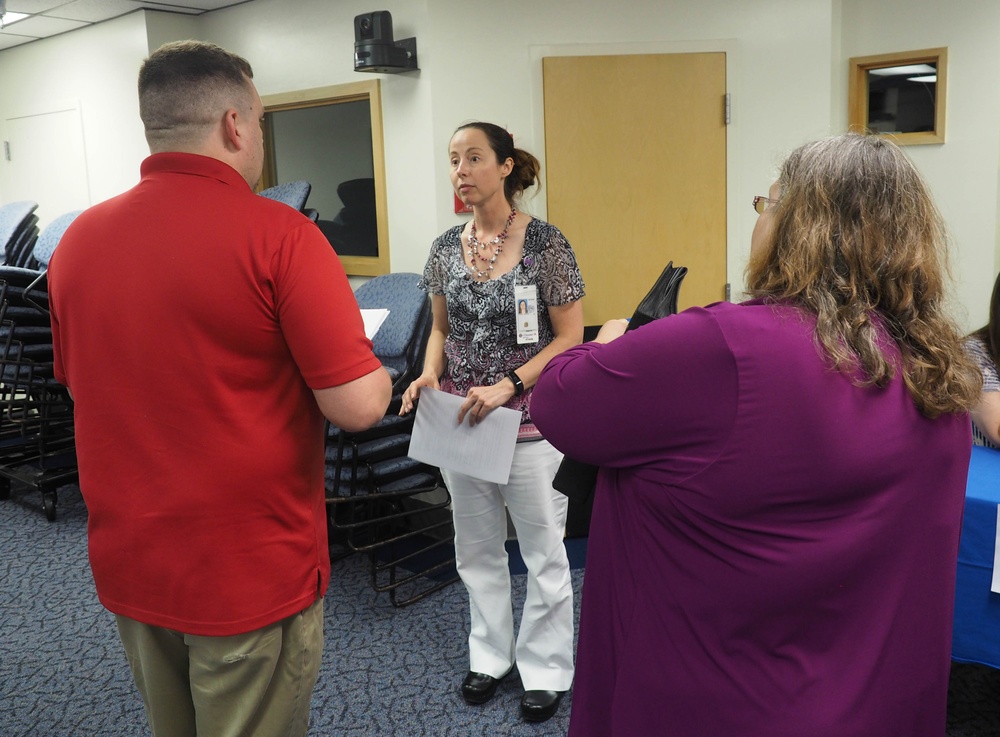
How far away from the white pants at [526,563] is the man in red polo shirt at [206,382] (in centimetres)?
99

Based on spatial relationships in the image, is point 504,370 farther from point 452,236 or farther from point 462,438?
point 452,236

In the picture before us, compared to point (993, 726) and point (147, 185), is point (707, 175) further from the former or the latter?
point (147, 185)

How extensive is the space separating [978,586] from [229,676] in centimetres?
161

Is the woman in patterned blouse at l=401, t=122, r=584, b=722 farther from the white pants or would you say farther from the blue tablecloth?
the blue tablecloth

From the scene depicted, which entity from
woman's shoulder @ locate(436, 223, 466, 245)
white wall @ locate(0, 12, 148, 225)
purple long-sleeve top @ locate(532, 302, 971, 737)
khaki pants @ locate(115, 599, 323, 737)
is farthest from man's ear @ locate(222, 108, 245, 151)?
white wall @ locate(0, 12, 148, 225)

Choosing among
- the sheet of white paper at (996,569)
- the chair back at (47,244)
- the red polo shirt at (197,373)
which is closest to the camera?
the red polo shirt at (197,373)

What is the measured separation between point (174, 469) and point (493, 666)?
147 cm

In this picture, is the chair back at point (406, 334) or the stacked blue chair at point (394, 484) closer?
the stacked blue chair at point (394, 484)

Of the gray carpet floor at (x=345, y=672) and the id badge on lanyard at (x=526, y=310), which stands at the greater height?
the id badge on lanyard at (x=526, y=310)

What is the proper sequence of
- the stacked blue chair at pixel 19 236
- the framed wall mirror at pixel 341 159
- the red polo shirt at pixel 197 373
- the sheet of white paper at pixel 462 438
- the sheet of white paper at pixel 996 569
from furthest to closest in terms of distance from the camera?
the stacked blue chair at pixel 19 236
the framed wall mirror at pixel 341 159
the sheet of white paper at pixel 462 438
the sheet of white paper at pixel 996 569
the red polo shirt at pixel 197 373

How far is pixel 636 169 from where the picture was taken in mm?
3795

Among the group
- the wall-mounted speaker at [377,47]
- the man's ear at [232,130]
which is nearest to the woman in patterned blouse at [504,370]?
the man's ear at [232,130]

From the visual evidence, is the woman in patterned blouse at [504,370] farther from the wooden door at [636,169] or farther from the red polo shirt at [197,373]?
the wooden door at [636,169]

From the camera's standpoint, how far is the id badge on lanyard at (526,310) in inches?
85.6
